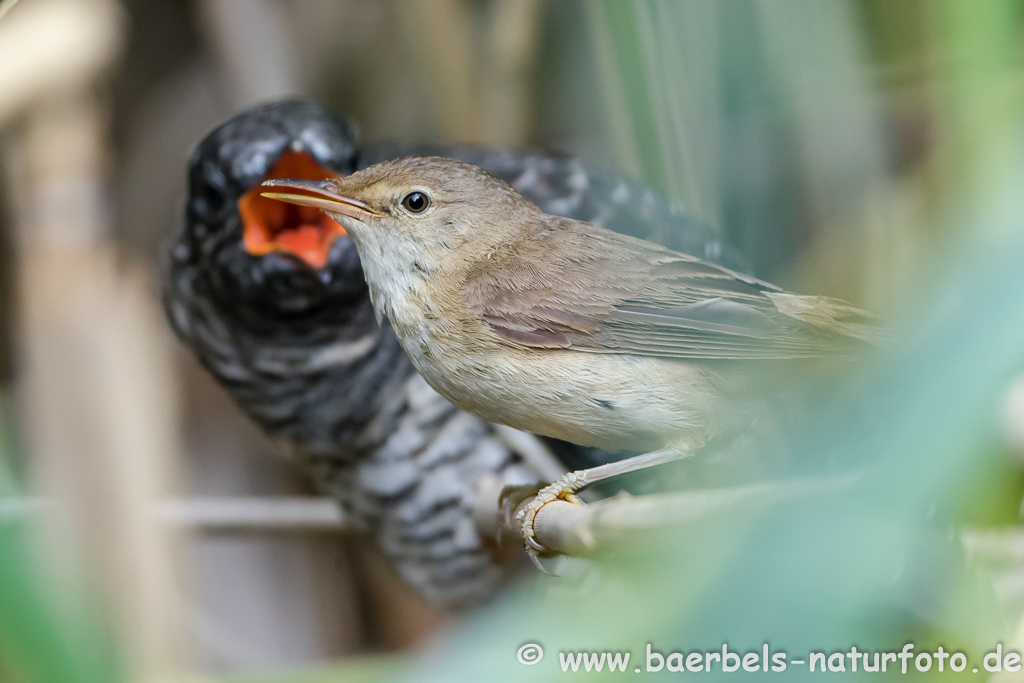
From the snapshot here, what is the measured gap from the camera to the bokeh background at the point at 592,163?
31cm

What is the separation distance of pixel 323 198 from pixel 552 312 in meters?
0.19

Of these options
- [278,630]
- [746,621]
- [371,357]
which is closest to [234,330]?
[371,357]

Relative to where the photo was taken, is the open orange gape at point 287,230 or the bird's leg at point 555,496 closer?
the bird's leg at point 555,496

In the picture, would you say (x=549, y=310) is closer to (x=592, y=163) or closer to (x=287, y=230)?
(x=287, y=230)

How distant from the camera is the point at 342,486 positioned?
1.42 m

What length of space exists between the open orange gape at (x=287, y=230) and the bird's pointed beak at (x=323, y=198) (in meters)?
0.40

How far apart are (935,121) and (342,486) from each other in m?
1.13

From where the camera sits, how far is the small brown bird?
2.08 feet

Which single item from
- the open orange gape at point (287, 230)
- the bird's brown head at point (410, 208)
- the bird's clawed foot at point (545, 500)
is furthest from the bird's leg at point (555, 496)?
the open orange gape at point (287, 230)

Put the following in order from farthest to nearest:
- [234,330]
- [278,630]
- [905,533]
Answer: [278,630] → [234,330] → [905,533]

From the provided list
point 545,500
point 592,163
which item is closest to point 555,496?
point 545,500

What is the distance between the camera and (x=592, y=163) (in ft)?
4.88

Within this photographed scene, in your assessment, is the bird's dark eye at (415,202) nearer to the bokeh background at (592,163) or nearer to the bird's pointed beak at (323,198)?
the bird's pointed beak at (323,198)

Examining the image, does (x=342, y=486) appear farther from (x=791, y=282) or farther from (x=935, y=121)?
(x=935, y=121)
